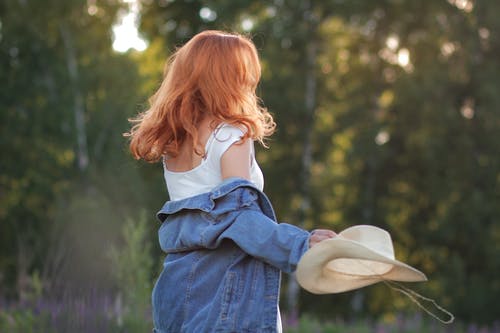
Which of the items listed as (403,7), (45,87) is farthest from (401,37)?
(45,87)

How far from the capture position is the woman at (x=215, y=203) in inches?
109

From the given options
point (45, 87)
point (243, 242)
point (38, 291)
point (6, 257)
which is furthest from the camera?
point (45, 87)

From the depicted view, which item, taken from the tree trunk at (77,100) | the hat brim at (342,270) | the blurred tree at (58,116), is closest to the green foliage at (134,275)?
the hat brim at (342,270)

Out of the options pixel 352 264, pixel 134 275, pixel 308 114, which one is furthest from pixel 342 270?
pixel 308 114

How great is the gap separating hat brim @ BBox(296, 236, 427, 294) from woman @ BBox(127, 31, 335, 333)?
50 millimetres

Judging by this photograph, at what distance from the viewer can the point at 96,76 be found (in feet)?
59.4

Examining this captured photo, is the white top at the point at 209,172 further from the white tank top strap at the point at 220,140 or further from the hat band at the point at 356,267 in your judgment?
the hat band at the point at 356,267

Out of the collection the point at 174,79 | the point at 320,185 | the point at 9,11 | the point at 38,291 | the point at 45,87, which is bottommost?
the point at 38,291

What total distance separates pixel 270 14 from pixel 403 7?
3075 millimetres

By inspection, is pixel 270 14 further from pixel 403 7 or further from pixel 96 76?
pixel 96 76

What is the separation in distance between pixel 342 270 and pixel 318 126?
18.5m

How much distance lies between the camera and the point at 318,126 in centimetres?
2119

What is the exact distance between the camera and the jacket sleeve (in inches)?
106

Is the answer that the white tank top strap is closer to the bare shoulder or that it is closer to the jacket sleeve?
the bare shoulder
